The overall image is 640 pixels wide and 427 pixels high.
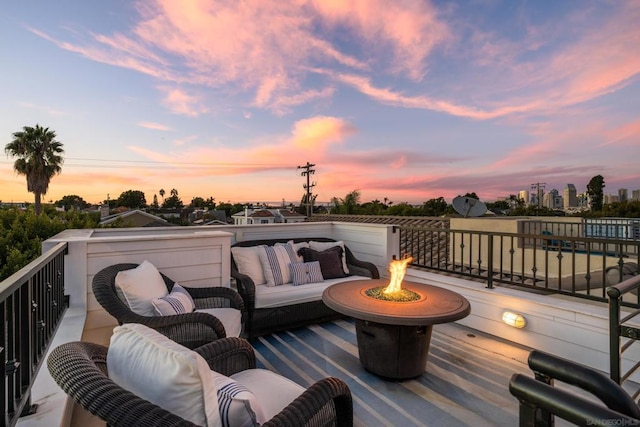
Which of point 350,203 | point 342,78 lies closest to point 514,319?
point 342,78

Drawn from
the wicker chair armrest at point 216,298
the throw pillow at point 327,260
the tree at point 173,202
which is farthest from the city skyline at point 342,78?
the tree at point 173,202

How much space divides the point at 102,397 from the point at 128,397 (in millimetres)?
88

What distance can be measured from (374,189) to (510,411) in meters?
13.7

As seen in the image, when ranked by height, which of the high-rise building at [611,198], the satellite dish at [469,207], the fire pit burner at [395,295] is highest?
the high-rise building at [611,198]

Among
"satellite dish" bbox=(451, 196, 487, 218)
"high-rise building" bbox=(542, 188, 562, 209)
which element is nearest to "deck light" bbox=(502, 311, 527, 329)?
"satellite dish" bbox=(451, 196, 487, 218)

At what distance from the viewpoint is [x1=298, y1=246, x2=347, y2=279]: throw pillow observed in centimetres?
417

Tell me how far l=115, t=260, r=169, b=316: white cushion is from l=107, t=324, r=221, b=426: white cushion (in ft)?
4.76

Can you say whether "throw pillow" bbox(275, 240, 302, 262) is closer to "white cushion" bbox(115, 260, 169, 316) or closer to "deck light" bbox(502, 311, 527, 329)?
"white cushion" bbox(115, 260, 169, 316)

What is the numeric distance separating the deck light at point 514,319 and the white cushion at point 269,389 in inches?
108

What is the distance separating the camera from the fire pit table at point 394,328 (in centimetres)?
238

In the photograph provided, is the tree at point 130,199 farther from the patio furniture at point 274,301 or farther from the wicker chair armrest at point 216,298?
the wicker chair armrest at point 216,298

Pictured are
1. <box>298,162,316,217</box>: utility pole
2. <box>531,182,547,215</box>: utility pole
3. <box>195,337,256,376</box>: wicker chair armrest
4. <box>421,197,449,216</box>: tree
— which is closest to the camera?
<box>195,337,256,376</box>: wicker chair armrest

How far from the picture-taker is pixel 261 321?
341 cm

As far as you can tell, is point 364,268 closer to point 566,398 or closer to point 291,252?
point 291,252
